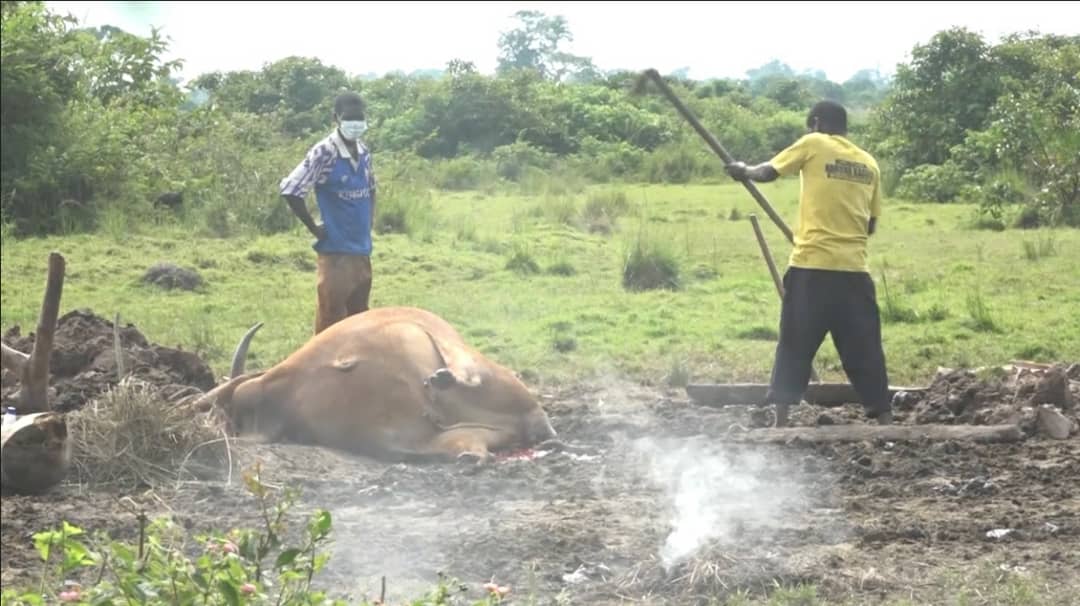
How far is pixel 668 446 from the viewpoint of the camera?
851cm

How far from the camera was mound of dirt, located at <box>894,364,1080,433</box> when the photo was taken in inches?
340

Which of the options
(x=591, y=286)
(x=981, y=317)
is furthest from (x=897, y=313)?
(x=591, y=286)

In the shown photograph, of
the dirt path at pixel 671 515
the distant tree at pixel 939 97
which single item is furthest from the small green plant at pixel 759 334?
the dirt path at pixel 671 515

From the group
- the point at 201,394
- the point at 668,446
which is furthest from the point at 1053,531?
the point at 201,394

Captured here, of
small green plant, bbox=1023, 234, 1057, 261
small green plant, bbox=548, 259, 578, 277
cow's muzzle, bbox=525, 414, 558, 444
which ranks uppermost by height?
small green plant, bbox=1023, 234, 1057, 261

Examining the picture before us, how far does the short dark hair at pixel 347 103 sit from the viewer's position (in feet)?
31.6

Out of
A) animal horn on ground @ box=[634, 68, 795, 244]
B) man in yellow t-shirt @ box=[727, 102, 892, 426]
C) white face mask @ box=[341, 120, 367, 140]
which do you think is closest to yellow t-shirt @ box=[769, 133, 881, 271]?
man in yellow t-shirt @ box=[727, 102, 892, 426]

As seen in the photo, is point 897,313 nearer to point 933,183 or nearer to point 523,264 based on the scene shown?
point 933,183

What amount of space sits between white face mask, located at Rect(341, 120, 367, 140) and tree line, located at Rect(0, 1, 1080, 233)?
4.32m

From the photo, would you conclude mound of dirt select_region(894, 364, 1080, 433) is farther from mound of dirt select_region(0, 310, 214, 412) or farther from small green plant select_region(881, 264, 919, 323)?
mound of dirt select_region(0, 310, 214, 412)

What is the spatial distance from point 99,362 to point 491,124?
737cm

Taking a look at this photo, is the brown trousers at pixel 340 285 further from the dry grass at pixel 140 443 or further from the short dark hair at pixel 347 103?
the dry grass at pixel 140 443

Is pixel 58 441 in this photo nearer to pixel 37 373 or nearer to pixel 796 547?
pixel 37 373

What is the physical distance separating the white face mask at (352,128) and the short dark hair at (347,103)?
2.6 inches
